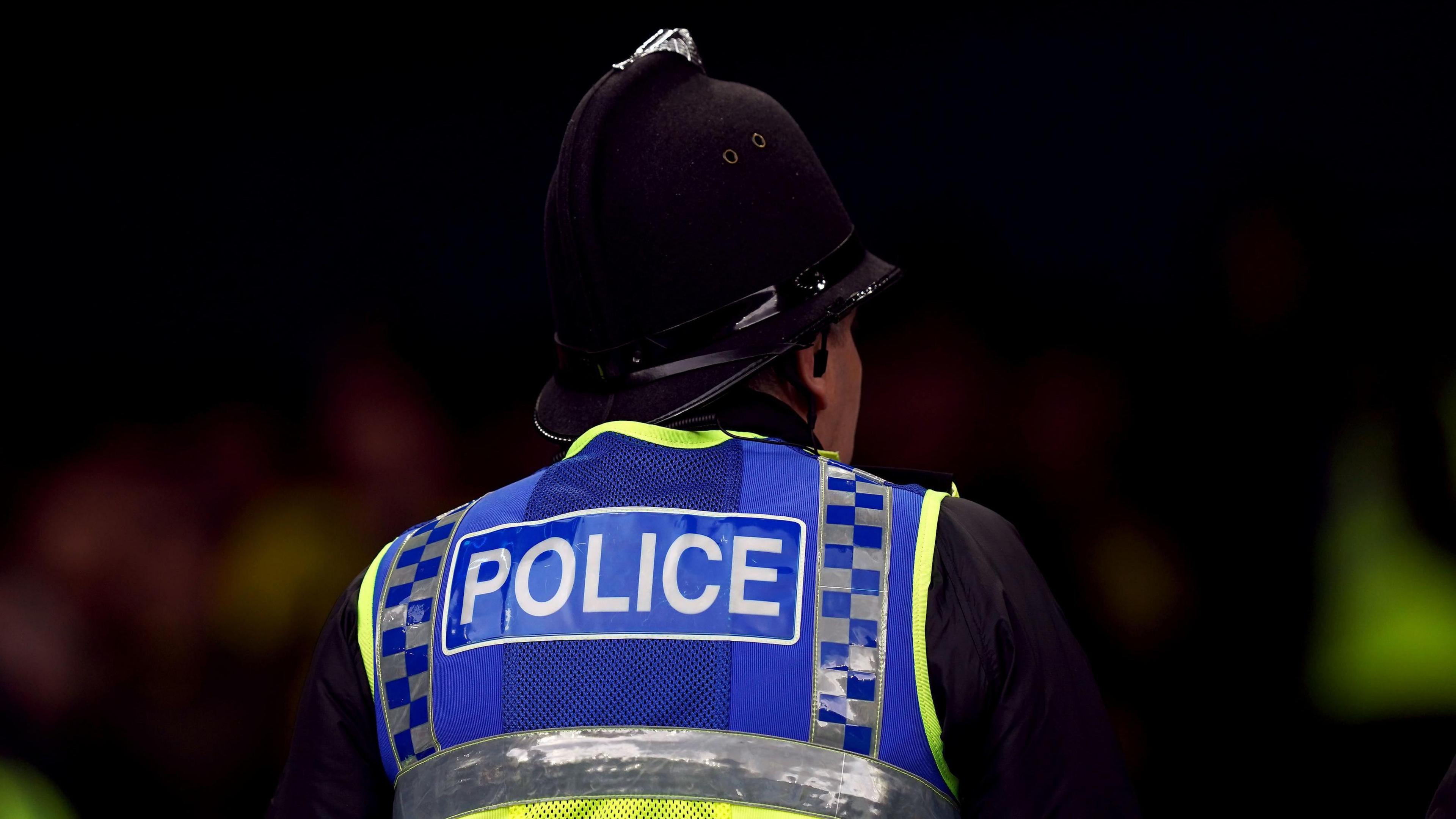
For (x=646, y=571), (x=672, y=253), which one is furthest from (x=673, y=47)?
(x=646, y=571)

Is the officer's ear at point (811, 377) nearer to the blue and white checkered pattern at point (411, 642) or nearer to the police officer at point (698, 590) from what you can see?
the police officer at point (698, 590)

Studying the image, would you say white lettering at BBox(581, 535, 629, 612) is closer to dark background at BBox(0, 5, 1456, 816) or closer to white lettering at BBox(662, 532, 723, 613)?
white lettering at BBox(662, 532, 723, 613)

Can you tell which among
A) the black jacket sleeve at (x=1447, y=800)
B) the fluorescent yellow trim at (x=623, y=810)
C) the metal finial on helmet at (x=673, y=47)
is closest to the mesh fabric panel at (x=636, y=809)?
the fluorescent yellow trim at (x=623, y=810)

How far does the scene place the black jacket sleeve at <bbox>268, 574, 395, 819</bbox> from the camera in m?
1.03

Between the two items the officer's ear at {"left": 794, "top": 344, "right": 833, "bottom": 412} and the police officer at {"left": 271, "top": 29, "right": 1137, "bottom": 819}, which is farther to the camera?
the officer's ear at {"left": 794, "top": 344, "right": 833, "bottom": 412}

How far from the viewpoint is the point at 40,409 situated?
9.23 ft

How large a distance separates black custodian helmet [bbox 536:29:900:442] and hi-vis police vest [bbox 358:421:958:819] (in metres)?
0.08

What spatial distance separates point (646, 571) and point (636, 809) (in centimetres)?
17

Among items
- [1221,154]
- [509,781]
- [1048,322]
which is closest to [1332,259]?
[1221,154]

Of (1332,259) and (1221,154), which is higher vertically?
(1221,154)

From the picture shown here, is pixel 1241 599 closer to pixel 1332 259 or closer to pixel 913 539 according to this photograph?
pixel 1332 259

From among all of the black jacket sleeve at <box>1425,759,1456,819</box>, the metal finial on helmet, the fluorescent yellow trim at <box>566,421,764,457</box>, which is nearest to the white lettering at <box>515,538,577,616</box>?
the fluorescent yellow trim at <box>566,421,764,457</box>

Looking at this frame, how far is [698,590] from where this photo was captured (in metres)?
0.94

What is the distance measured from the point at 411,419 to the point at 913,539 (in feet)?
6.56
